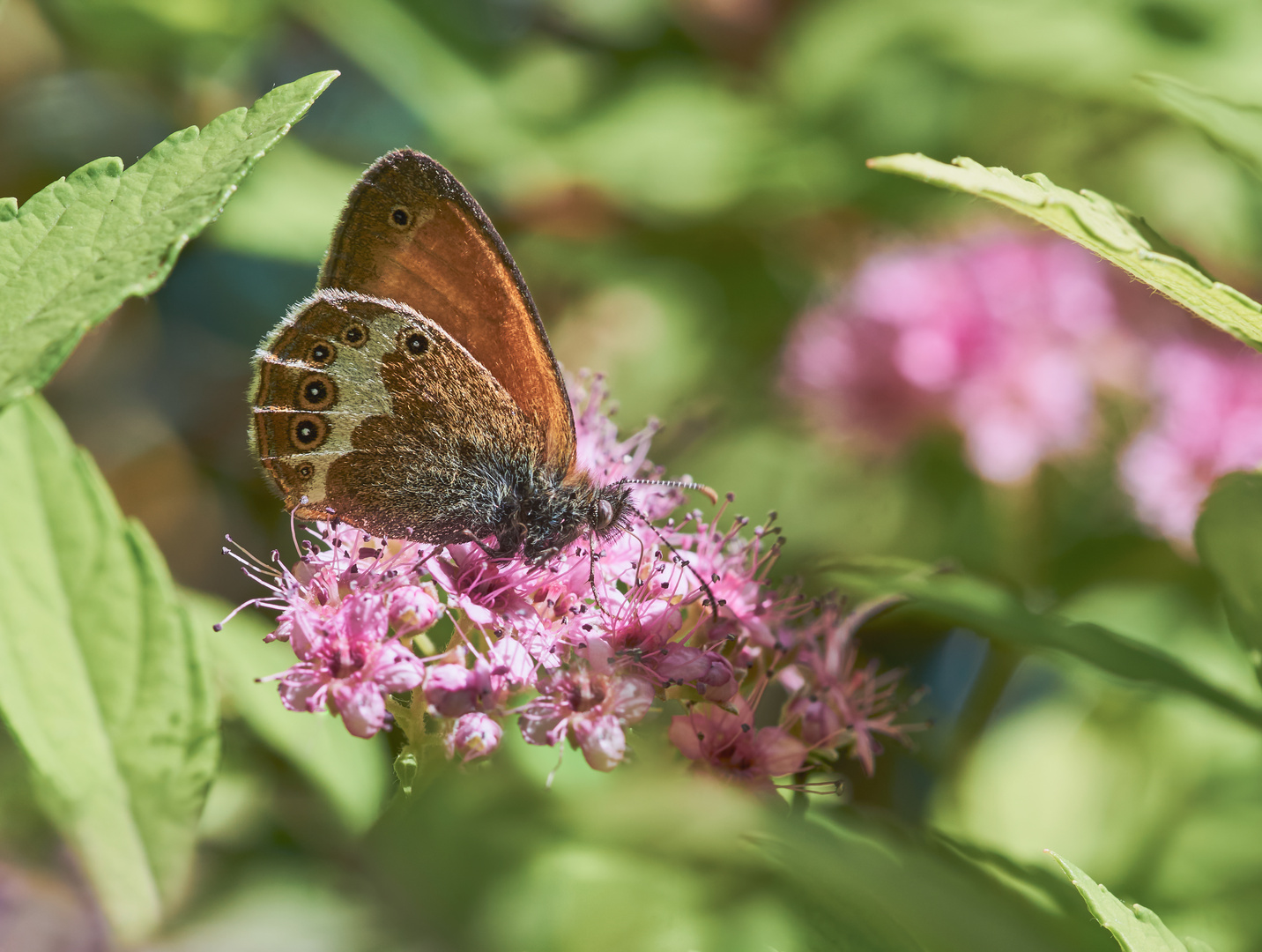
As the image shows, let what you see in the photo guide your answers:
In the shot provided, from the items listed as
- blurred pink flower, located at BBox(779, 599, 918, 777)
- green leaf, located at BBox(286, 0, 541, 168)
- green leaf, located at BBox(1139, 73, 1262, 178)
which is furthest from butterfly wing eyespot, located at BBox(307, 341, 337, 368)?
green leaf, located at BBox(286, 0, 541, 168)

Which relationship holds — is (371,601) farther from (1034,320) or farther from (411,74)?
(1034,320)

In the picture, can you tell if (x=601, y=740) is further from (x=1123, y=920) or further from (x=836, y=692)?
(x=1123, y=920)

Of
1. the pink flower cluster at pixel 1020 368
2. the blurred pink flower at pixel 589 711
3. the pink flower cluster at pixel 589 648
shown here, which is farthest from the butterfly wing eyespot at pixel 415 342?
the pink flower cluster at pixel 1020 368

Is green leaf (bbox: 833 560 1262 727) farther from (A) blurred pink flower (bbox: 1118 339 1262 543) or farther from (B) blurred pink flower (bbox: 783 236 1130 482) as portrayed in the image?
(A) blurred pink flower (bbox: 1118 339 1262 543)

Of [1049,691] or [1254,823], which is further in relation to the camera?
[1049,691]

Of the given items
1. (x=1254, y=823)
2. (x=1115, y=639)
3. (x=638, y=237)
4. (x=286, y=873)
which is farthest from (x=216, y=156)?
(x=638, y=237)

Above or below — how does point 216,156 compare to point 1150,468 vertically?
above

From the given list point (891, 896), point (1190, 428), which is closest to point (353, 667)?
point (891, 896)
